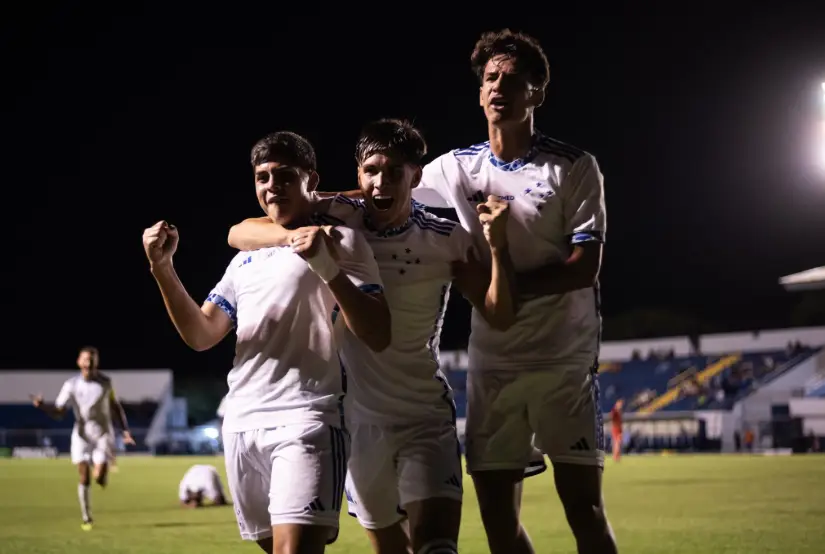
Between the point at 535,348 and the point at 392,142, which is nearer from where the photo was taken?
the point at 392,142

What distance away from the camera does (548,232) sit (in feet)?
18.7

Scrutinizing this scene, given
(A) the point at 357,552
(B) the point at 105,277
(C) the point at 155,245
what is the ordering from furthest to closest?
(B) the point at 105,277
(A) the point at 357,552
(C) the point at 155,245

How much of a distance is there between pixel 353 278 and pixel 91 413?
522 inches

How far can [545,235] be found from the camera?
5.72 meters

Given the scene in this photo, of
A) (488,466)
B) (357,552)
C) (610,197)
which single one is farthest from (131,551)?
(610,197)

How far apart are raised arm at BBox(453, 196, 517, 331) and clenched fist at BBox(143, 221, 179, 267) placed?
4.21 ft

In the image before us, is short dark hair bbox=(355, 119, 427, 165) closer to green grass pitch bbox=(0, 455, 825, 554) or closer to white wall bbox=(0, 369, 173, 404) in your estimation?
green grass pitch bbox=(0, 455, 825, 554)

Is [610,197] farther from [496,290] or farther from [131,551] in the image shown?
[496,290]

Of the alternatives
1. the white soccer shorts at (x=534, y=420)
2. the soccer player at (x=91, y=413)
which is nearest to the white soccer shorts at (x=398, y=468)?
the white soccer shorts at (x=534, y=420)

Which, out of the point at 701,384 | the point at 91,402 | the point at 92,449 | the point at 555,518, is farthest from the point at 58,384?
the point at 555,518

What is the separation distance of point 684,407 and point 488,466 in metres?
49.1

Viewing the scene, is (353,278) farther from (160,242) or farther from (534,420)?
(534,420)

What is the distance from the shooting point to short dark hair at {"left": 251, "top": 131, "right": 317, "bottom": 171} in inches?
211

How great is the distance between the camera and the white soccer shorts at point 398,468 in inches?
211
